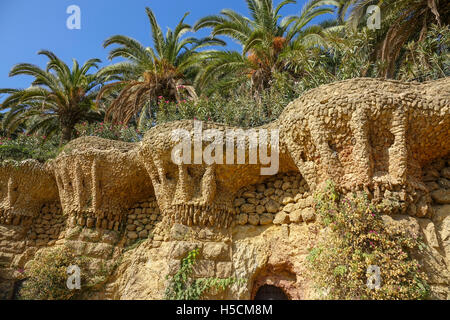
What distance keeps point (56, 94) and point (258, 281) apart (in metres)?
9.74

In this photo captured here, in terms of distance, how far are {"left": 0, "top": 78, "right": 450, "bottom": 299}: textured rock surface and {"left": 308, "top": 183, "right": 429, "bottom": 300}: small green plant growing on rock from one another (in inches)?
12.5

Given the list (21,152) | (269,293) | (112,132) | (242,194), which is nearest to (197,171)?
(242,194)

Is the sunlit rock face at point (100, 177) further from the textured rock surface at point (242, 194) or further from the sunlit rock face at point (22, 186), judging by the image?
the sunlit rock face at point (22, 186)

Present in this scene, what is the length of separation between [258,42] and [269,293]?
7.24 meters

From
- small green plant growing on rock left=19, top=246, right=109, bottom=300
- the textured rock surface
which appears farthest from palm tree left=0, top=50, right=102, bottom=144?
small green plant growing on rock left=19, top=246, right=109, bottom=300

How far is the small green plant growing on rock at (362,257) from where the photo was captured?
504 centimetres

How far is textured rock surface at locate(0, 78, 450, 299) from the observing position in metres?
5.81

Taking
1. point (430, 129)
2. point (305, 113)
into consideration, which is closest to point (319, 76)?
point (305, 113)

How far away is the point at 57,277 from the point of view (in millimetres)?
7539

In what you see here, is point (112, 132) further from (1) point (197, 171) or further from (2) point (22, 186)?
(1) point (197, 171)

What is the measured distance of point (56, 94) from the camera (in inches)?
468

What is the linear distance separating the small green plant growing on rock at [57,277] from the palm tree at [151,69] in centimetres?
490

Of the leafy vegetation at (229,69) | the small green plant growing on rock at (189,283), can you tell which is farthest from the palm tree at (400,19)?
the small green plant growing on rock at (189,283)

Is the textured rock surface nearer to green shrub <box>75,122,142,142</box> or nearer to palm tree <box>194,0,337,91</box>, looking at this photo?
green shrub <box>75,122,142,142</box>
